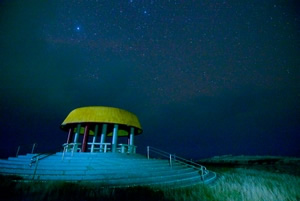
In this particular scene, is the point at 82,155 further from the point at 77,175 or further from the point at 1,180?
the point at 1,180

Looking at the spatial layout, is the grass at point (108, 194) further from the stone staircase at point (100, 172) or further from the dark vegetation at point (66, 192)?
the stone staircase at point (100, 172)

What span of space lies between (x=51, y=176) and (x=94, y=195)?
12.5 ft

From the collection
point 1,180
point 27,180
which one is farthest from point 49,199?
point 1,180

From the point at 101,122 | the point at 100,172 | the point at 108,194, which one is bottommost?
the point at 108,194

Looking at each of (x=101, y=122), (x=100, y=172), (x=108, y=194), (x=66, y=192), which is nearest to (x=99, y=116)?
(x=101, y=122)

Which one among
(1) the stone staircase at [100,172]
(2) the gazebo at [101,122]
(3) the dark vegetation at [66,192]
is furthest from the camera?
(2) the gazebo at [101,122]

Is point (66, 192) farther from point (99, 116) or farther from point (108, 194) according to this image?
point (99, 116)

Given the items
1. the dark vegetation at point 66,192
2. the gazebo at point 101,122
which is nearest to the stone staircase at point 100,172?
the dark vegetation at point 66,192

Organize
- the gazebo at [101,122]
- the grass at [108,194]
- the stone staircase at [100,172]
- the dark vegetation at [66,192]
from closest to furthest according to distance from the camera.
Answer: the dark vegetation at [66,192] → the grass at [108,194] → the stone staircase at [100,172] → the gazebo at [101,122]

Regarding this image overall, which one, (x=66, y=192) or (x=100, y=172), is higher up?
(x=100, y=172)

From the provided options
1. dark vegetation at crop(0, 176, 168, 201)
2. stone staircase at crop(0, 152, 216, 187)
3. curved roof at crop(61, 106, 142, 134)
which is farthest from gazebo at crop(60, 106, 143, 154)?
dark vegetation at crop(0, 176, 168, 201)

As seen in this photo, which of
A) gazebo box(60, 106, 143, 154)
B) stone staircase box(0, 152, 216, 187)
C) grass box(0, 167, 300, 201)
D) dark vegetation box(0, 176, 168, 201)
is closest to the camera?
dark vegetation box(0, 176, 168, 201)

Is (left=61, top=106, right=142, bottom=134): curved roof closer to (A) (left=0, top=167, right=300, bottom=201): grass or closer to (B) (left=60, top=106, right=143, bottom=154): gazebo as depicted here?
(B) (left=60, top=106, right=143, bottom=154): gazebo

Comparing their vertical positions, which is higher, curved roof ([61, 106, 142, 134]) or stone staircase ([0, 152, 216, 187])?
curved roof ([61, 106, 142, 134])
